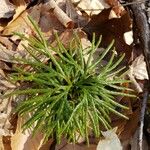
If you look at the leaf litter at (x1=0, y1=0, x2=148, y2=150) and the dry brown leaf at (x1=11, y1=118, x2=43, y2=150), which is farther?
the leaf litter at (x1=0, y1=0, x2=148, y2=150)

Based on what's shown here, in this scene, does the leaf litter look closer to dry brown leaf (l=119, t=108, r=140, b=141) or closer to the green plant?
dry brown leaf (l=119, t=108, r=140, b=141)

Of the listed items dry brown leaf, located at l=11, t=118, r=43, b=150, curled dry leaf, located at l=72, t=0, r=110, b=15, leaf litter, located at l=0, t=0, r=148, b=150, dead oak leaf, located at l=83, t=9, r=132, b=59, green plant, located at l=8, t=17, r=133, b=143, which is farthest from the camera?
curled dry leaf, located at l=72, t=0, r=110, b=15

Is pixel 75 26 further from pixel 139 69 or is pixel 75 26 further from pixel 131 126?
pixel 131 126

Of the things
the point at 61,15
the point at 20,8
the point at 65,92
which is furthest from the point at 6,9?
the point at 65,92

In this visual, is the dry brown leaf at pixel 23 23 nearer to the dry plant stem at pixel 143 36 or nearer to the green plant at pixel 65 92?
the green plant at pixel 65 92

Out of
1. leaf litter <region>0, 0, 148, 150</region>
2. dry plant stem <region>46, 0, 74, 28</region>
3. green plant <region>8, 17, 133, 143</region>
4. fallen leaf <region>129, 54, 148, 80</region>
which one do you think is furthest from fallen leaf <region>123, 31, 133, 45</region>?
green plant <region>8, 17, 133, 143</region>

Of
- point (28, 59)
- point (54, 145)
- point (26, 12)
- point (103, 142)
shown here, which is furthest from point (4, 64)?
point (103, 142)
